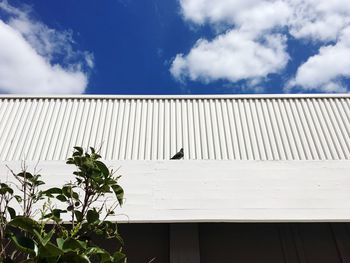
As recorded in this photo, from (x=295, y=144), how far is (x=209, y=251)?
18.1 ft

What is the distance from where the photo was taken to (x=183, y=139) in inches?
360

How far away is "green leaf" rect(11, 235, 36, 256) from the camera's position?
89 centimetres

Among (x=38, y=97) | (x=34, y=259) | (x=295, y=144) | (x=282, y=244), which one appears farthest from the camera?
(x=38, y=97)

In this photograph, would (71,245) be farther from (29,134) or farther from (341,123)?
(341,123)

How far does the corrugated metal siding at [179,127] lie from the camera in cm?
868

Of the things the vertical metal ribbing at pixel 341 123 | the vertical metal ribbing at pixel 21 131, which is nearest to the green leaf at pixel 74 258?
the vertical metal ribbing at pixel 21 131

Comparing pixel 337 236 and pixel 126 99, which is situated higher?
pixel 126 99

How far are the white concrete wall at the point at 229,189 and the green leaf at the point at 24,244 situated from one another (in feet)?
8.49

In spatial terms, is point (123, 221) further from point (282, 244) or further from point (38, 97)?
point (38, 97)

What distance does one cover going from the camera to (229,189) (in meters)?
3.79

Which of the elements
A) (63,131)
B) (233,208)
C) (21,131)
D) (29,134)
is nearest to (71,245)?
(233,208)

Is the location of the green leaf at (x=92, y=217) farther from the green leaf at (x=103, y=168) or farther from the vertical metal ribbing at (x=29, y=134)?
the vertical metal ribbing at (x=29, y=134)

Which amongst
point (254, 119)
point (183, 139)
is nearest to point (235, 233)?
point (183, 139)

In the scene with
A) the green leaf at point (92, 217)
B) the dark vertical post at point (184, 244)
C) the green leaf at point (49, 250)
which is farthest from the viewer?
the dark vertical post at point (184, 244)
